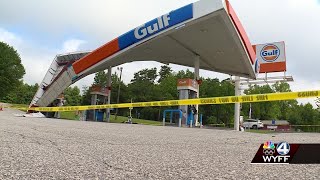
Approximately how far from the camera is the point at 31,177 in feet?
Result: 11.4

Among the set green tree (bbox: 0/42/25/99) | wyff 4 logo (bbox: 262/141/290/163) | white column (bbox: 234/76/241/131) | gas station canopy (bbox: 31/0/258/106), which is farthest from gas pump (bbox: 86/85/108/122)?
wyff 4 logo (bbox: 262/141/290/163)

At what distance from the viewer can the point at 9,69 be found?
61062 mm

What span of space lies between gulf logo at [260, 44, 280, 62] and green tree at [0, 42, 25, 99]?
46.5 metres

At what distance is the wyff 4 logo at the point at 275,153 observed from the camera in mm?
2998

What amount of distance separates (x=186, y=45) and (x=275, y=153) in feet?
93.3

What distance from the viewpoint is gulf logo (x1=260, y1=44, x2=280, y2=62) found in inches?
1531

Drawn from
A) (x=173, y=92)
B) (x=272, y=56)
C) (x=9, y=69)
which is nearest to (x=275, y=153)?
(x=272, y=56)

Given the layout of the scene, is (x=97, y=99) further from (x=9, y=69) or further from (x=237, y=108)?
(x=9, y=69)

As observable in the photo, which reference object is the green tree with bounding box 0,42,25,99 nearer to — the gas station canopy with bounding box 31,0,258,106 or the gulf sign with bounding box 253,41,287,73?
the gas station canopy with bounding box 31,0,258,106

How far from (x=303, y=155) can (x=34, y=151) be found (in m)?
4.23

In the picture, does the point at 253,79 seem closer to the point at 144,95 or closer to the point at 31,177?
the point at 31,177

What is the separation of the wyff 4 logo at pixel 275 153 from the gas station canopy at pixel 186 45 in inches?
790

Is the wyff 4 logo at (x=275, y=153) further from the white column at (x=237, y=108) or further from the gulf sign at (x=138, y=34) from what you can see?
the white column at (x=237, y=108)

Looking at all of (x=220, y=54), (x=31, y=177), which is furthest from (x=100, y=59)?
(x=31, y=177)
